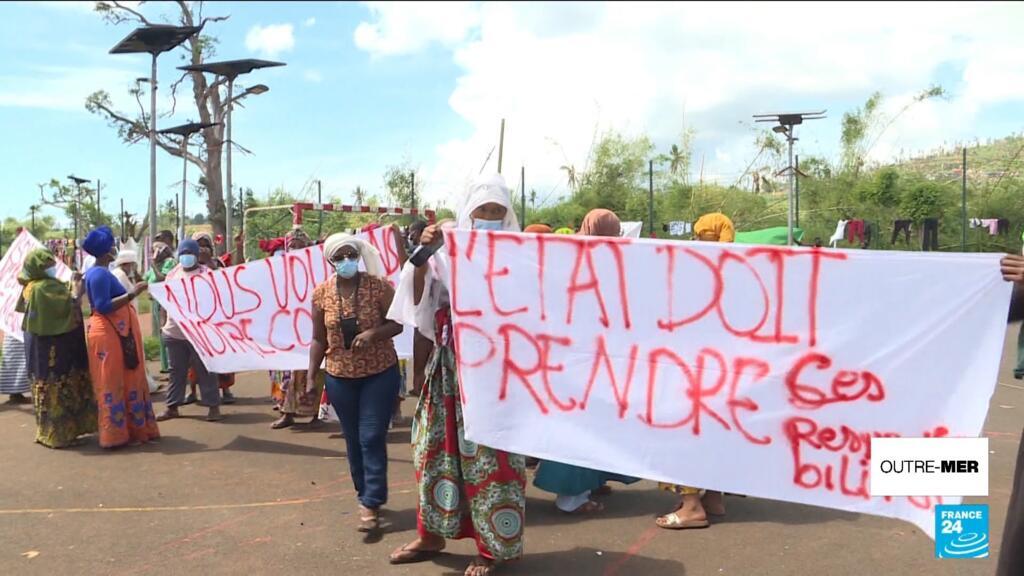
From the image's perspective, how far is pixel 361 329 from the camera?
4246 mm

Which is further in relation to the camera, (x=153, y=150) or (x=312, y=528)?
(x=153, y=150)

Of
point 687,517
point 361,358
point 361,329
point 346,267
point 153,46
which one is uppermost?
point 153,46

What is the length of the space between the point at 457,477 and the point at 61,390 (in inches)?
174

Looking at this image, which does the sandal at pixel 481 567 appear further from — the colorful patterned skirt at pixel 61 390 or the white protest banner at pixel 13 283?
the white protest banner at pixel 13 283

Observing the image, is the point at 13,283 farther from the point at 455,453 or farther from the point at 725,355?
the point at 725,355

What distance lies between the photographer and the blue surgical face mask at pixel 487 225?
3.69m

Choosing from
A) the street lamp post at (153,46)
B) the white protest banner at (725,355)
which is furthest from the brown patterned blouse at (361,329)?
the street lamp post at (153,46)

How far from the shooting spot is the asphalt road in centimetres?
388

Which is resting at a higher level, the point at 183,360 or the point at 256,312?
the point at 256,312

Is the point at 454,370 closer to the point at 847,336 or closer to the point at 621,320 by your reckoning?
the point at 621,320

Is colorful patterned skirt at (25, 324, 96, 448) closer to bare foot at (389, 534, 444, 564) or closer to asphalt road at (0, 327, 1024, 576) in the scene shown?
asphalt road at (0, 327, 1024, 576)

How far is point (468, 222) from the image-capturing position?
3711 millimetres
